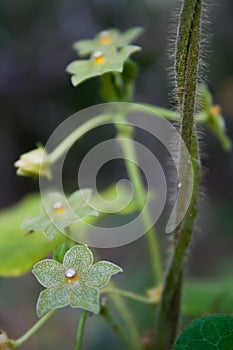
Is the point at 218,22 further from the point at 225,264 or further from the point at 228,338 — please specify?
the point at 228,338

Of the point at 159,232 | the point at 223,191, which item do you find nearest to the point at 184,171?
the point at 159,232

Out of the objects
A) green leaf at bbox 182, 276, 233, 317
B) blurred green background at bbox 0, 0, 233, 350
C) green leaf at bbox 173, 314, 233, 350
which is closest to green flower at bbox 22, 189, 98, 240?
green leaf at bbox 173, 314, 233, 350

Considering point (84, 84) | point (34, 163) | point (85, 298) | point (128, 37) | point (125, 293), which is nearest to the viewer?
point (85, 298)

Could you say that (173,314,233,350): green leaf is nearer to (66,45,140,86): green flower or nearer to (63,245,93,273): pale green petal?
(63,245,93,273): pale green petal

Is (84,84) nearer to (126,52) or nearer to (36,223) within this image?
(126,52)

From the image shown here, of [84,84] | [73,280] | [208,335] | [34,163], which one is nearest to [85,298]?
[73,280]

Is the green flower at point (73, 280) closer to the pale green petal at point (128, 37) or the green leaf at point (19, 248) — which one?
the green leaf at point (19, 248)
